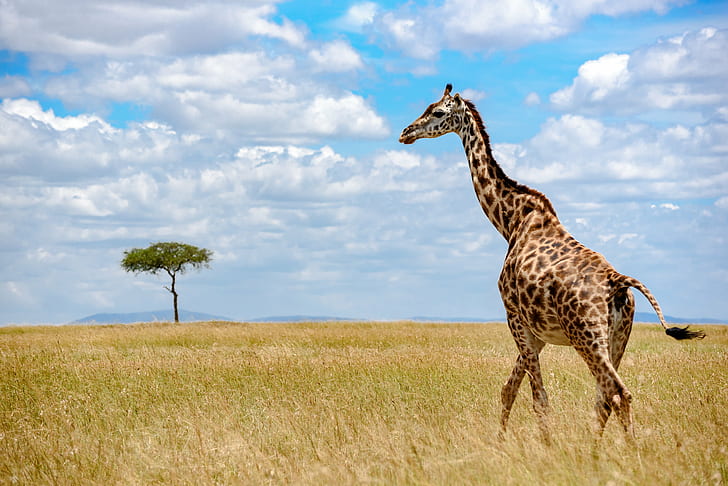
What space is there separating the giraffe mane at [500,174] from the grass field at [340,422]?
2743 mm

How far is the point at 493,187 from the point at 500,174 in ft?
0.67

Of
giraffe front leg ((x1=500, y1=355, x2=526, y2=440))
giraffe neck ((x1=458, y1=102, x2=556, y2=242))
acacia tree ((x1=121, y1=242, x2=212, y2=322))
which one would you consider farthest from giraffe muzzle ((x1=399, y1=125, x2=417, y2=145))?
acacia tree ((x1=121, y1=242, x2=212, y2=322))

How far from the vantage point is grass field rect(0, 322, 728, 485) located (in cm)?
703

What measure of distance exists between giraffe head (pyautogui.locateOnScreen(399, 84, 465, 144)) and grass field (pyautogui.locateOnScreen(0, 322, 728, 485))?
401 cm

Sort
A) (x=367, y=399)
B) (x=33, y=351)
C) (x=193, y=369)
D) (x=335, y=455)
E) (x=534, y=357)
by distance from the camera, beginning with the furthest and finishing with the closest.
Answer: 1. (x=33, y=351)
2. (x=193, y=369)
3. (x=367, y=399)
4. (x=534, y=357)
5. (x=335, y=455)

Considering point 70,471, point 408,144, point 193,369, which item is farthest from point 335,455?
point 193,369

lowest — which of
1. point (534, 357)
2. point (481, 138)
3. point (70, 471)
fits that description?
point (70, 471)

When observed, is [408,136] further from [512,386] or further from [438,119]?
[512,386]

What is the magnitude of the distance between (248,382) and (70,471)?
591 cm

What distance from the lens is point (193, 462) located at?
806 centimetres

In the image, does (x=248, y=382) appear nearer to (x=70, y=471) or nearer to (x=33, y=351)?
(x=70, y=471)

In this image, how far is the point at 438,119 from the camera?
10133mm

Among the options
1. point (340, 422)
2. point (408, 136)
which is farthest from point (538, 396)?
point (408, 136)

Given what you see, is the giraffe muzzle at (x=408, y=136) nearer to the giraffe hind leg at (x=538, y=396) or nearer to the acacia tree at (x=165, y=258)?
the giraffe hind leg at (x=538, y=396)
